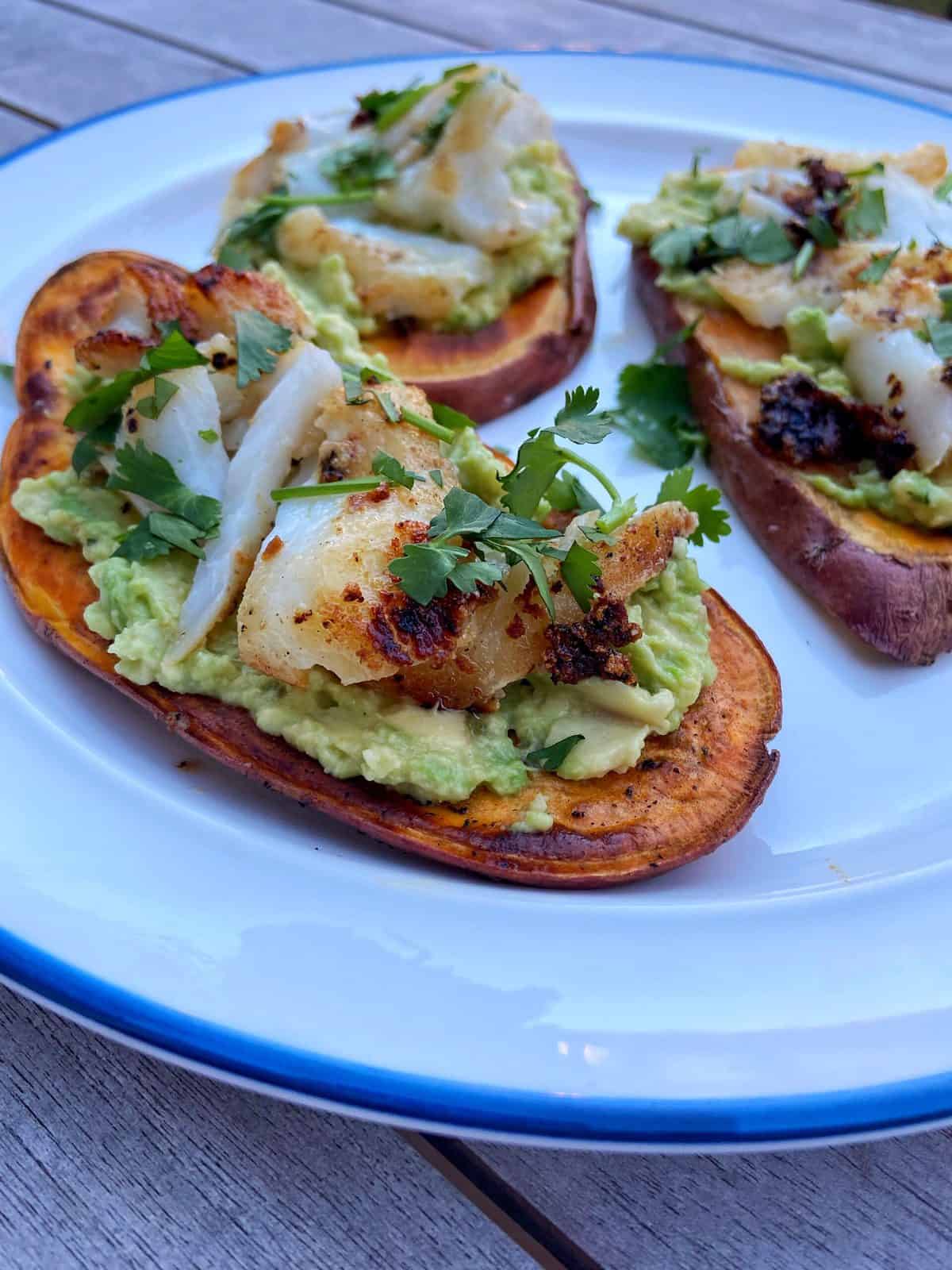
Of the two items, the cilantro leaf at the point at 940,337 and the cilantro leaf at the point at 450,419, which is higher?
the cilantro leaf at the point at 940,337

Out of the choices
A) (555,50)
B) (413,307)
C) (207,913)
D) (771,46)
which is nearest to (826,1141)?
(207,913)

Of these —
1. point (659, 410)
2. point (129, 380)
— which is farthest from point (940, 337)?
point (129, 380)

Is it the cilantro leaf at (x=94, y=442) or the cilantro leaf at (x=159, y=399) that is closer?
the cilantro leaf at (x=159, y=399)

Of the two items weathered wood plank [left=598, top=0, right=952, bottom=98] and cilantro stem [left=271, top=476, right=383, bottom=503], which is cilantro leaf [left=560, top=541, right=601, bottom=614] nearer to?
cilantro stem [left=271, top=476, right=383, bottom=503]

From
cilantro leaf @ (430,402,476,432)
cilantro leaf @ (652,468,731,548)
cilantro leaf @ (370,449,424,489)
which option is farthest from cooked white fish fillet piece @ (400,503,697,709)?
cilantro leaf @ (430,402,476,432)

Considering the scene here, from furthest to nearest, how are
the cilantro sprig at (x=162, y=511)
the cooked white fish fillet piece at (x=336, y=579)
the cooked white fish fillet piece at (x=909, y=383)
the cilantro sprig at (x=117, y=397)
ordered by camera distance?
the cooked white fish fillet piece at (x=909, y=383) < the cilantro sprig at (x=117, y=397) < the cilantro sprig at (x=162, y=511) < the cooked white fish fillet piece at (x=336, y=579)

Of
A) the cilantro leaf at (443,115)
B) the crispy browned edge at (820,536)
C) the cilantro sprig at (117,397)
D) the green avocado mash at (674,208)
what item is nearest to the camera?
the cilantro sprig at (117,397)

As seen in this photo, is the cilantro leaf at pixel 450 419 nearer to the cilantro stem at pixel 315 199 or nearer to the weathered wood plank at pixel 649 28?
the cilantro stem at pixel 315 199

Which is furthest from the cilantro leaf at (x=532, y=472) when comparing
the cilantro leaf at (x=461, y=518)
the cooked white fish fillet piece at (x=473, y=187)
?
the cooked white fish fillet piece at (x=473, y=187)
